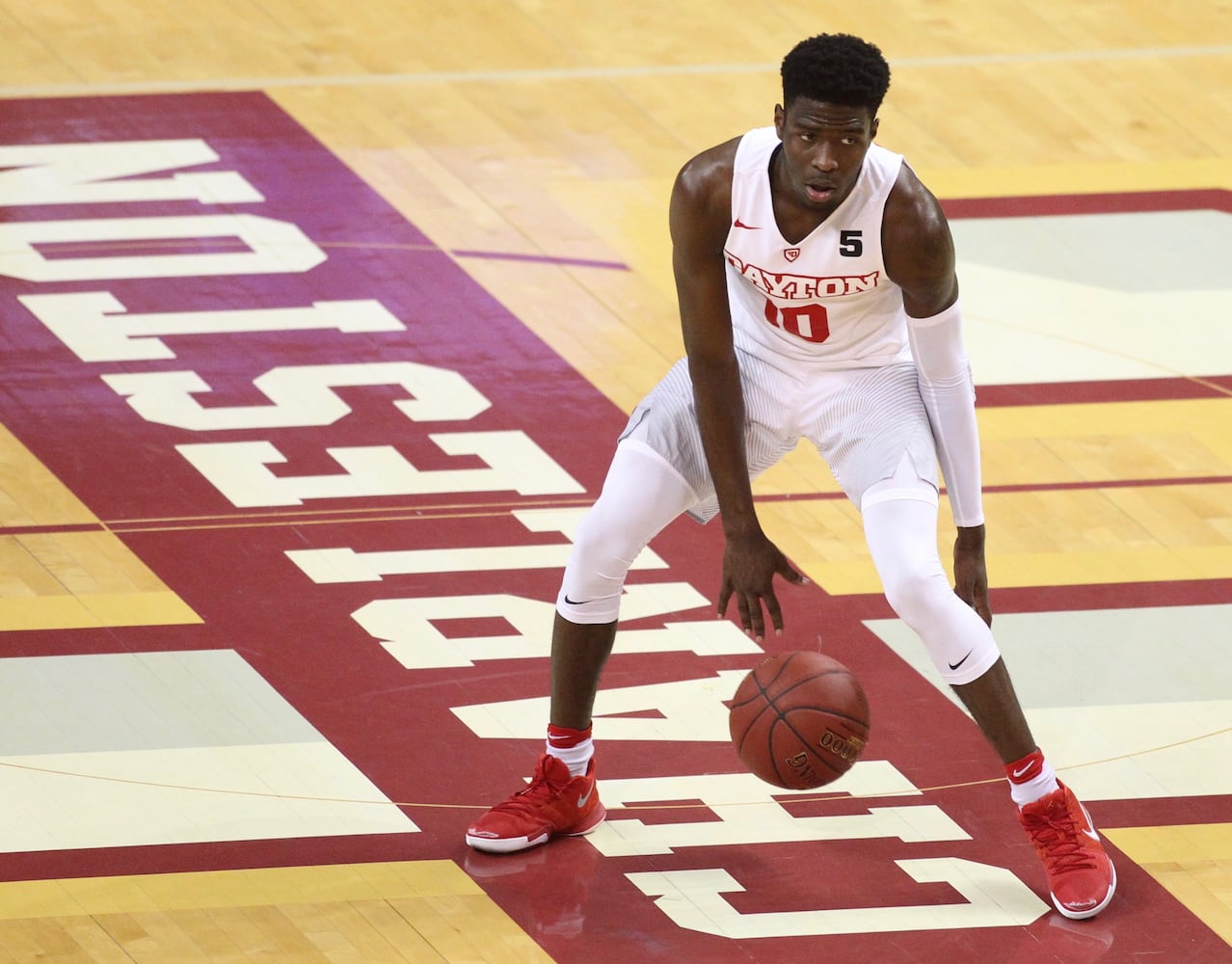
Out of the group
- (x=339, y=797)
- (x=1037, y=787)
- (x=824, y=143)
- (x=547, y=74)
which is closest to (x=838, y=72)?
(x=824, y=143)

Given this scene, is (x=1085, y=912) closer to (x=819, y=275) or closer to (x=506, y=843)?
(x=506, y=843)

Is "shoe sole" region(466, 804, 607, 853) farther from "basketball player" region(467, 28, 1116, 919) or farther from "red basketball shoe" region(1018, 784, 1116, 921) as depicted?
"red basketball shoe" region(1018, 784, 1116, 921)

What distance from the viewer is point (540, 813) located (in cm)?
489

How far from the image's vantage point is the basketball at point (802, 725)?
4668 mm

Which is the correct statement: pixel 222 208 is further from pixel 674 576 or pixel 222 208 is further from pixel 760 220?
pixel 760 220

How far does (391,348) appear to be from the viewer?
297 inches

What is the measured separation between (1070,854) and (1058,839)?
1.6 inches

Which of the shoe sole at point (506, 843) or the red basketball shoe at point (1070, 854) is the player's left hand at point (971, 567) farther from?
the shoe sole at point (506, 843)

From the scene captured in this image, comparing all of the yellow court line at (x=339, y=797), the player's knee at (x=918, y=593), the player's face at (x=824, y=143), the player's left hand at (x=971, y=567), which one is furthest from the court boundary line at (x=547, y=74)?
the player's knee at (x=918, y=593)

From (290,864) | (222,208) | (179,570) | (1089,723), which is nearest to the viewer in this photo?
(290,864)

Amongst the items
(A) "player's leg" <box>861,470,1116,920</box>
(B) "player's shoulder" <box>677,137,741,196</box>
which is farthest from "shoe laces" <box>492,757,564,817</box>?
(B) "player's shoulder" <box>677,137,741,196</box>

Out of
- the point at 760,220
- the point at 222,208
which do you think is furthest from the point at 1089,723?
the point at 222,208

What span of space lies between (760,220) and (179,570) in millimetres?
2266

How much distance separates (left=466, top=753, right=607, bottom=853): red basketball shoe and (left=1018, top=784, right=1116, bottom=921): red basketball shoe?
3.08 ft
